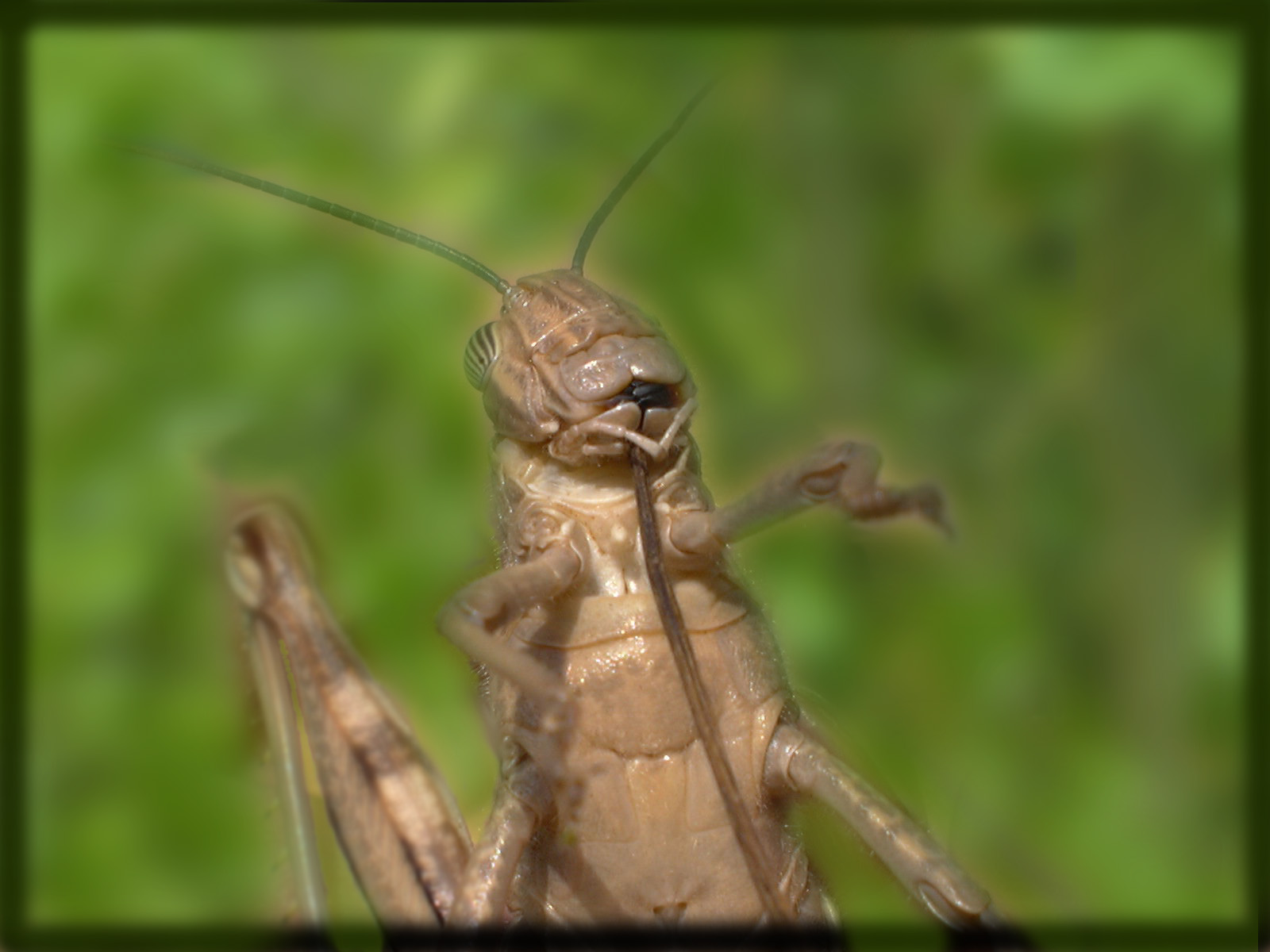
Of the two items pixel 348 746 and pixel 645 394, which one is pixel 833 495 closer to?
pixel 645 394

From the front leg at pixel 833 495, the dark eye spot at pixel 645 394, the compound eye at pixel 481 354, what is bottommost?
the front leg at pixel 833 495

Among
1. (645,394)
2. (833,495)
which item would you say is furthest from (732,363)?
(833,495)

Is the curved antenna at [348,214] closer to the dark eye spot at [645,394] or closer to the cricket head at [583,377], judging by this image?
the cricket head at [583,377]

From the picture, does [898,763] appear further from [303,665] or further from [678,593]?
[303,665]

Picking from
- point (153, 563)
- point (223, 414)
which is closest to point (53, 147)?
point (223, 414)

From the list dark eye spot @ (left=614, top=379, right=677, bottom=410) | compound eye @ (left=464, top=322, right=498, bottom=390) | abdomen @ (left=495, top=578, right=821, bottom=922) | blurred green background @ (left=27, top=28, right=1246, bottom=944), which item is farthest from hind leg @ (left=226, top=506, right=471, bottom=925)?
blurred green background @ (left=27, top=28, right=1246, bottom=944)

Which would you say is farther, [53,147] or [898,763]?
[53,147]

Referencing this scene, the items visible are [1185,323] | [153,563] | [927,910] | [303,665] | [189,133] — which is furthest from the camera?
[1185,323]

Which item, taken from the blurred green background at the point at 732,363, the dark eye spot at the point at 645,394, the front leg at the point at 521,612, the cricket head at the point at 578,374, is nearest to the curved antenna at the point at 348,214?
the cricket head at the point at 578,374
